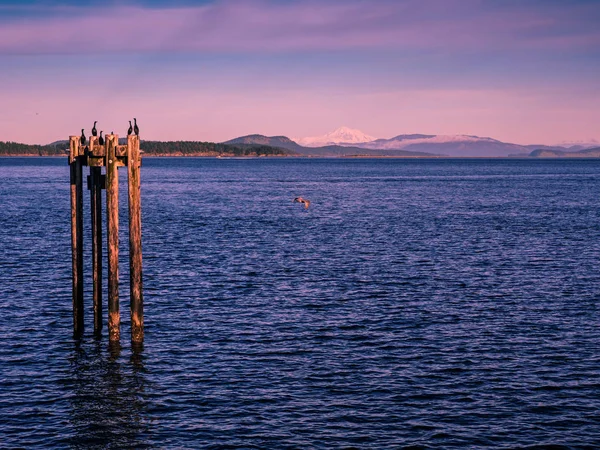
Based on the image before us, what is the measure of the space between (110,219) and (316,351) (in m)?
8.09

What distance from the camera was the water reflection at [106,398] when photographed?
19531mm

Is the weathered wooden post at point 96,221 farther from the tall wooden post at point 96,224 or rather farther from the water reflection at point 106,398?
the water reflection at point 106,398

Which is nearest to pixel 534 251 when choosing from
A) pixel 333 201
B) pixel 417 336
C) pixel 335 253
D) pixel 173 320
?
pixel 335 253

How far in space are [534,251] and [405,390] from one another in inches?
1210

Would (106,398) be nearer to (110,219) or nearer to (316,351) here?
(110,219)

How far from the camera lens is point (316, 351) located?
1045 inches

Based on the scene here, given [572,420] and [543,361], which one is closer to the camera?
[572,420]

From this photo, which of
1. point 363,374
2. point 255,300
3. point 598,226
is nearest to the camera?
point 363,374

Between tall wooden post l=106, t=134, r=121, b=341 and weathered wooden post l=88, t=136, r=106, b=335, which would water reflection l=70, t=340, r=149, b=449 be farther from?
weathered wooden post l=88, t=136, r=106, b=335

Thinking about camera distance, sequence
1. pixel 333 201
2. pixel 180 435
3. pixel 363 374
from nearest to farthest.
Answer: pixel 180 435 < pixel 363 374 < pixel 333 201

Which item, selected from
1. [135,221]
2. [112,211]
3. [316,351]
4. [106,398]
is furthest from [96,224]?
[316,351]

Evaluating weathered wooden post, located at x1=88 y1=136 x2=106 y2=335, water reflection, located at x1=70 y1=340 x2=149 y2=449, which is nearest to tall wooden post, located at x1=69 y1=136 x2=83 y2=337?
weathered wooden post, located at x1=88 y1=136 x2=106 y2=335

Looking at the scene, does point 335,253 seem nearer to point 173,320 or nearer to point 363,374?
point 173,320

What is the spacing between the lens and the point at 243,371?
24391mm
